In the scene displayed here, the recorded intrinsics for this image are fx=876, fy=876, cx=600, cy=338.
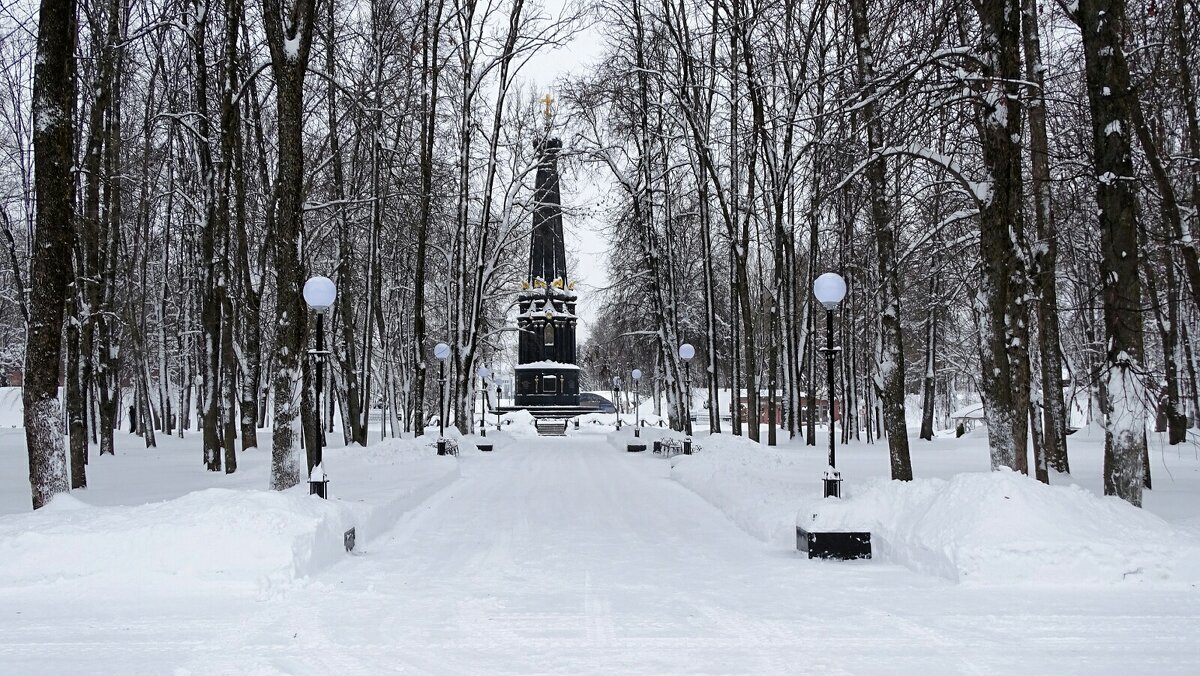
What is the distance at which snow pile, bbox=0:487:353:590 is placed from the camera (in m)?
7.32

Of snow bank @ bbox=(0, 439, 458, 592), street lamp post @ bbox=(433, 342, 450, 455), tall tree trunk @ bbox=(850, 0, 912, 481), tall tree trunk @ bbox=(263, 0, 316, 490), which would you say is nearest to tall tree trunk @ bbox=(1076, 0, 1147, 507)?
tall tree trunk @ bbox=(850, 0, 912, 481)

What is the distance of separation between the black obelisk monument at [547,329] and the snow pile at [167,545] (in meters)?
36.4

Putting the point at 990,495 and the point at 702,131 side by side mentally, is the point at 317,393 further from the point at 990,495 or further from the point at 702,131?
the point at 702,131

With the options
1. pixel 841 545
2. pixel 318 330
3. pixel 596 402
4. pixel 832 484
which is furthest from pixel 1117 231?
pixel 596 402

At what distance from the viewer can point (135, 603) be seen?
6918 millimetres

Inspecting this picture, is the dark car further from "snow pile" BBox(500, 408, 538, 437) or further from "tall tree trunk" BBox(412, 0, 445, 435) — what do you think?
"tall tree trunk" BBox(412, 0, 445, 435)

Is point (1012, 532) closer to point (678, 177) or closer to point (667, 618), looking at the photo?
point (667, 618)

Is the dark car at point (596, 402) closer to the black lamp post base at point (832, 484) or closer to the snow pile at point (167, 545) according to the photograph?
the black lamp post base at point (832, 484)

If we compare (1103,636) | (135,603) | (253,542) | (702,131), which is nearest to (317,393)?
(253,542)

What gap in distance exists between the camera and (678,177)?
28.2 meters

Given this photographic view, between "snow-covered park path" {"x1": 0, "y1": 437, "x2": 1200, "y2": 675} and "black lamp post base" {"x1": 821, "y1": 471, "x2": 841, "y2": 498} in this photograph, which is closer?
"snow-covered park path" {"x1": 0, "y1": 437, "x2": 1200, "y2": 675}

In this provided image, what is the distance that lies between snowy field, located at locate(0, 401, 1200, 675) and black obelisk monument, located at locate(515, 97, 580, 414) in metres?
34.4

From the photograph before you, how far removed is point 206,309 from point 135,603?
1356 centimetres

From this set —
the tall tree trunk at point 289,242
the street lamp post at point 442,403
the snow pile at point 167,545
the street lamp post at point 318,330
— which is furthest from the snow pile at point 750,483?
the street lamp post at point 442,403
